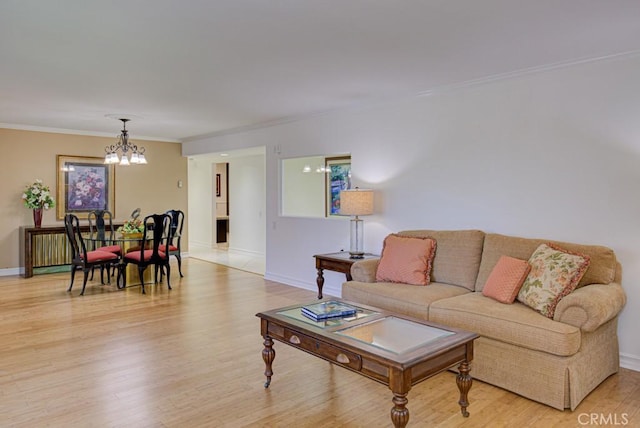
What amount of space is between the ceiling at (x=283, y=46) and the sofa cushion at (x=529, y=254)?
1.48m

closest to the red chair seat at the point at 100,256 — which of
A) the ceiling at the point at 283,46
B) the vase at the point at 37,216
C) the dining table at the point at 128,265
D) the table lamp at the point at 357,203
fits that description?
the dining table at the point at 128,265

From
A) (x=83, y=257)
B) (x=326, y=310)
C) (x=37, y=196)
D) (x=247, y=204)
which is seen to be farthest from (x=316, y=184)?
(x=326, y=310)

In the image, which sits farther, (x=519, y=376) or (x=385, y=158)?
(x=385, y=158)

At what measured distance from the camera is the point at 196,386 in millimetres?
2996

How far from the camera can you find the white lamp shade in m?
4.84

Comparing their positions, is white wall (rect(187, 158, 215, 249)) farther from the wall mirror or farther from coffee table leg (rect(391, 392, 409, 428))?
coffee table leg (rect(391, 392, 409, 428))

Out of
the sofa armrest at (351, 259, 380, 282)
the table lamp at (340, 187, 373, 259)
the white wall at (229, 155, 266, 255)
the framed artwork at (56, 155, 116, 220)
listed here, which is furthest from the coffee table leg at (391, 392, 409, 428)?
the framed artwork at (56, 155, 116, 220)

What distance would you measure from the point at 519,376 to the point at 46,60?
14.0ft

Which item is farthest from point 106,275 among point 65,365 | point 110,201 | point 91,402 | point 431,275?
point 431,275

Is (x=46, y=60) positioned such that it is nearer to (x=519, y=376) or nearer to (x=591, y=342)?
(x=519, y=376)

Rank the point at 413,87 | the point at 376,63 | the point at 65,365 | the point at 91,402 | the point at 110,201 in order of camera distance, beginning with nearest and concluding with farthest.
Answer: the point at 91,402 → the point at 65,365 → the point at 376,63 → the point at 413,87 → the point at 110,201

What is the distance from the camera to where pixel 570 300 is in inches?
110

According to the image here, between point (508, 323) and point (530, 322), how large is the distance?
0.13 metres
